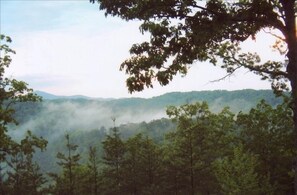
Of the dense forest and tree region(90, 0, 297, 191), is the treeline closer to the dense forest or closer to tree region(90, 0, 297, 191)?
the dense forest

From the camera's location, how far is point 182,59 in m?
11.0

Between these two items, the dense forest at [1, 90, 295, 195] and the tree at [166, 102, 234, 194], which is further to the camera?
the tree at [166, 102, 234, 194]

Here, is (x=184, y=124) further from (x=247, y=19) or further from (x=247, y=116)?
(x=247, y=19)

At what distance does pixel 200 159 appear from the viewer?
40312 mm

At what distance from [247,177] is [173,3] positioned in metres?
19.5

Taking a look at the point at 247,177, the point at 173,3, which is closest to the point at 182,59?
the point at 173,3

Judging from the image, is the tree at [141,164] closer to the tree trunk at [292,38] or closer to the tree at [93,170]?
the tree at [93,170]

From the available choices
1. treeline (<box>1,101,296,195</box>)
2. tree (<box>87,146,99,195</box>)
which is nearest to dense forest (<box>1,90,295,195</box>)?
treeline (<box>1,101,296,195</box>)

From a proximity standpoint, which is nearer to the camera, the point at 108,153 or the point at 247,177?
the point at 247,177

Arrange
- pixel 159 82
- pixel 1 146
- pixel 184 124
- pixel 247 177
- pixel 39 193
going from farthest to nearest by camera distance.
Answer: pixel 39 193
pixel 184 124
pixel 247 177
pixel 1 146
pixel 159 82

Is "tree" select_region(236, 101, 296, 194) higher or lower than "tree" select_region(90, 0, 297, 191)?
lower

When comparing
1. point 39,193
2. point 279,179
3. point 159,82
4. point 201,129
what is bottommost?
point 39,193

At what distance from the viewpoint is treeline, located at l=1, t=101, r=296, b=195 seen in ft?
92.8

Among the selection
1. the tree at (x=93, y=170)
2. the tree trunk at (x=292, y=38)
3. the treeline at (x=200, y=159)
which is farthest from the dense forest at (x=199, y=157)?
the tree trunk at (x=292, y=38)
